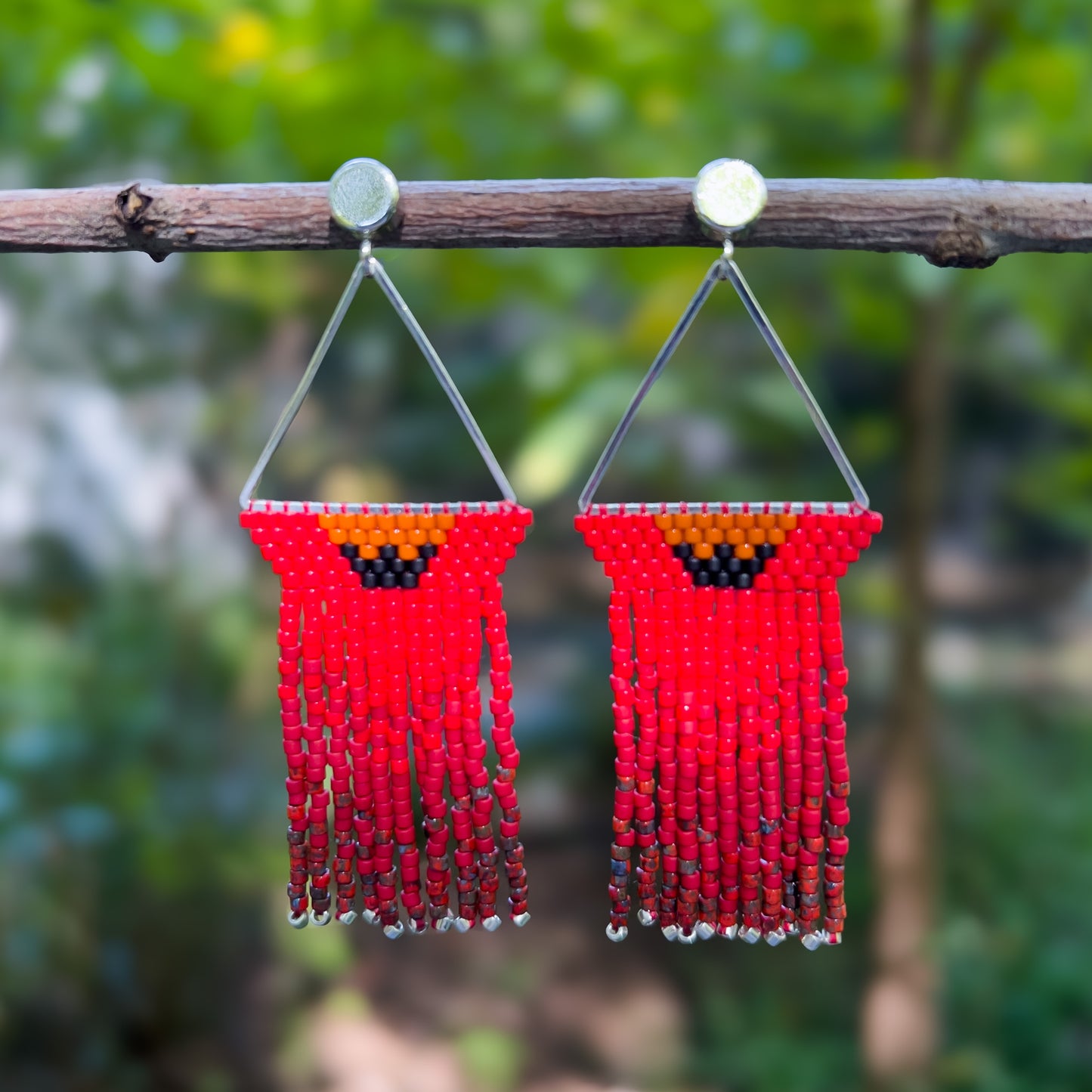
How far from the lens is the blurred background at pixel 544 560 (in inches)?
70.5

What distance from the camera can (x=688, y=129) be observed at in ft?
6.07

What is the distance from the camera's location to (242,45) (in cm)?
162

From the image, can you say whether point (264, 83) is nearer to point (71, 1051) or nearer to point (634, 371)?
point (634, 371)

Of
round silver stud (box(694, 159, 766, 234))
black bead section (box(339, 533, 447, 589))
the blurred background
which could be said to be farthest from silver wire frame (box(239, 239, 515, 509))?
the blurred background

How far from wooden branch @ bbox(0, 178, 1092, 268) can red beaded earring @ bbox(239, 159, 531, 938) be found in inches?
4.2

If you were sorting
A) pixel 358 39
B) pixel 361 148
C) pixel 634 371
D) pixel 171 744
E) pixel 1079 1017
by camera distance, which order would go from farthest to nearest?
pixel 171 744
pixel 1079 1017
pixel 634 371
pixel 361 148
pixel 358 39

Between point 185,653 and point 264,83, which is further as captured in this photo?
point 185,653

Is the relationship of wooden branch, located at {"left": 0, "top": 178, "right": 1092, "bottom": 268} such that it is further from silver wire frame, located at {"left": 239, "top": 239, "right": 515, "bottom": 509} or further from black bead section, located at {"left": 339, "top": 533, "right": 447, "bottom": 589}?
black bead section, located at {"left": 339, "top": 533, "right": 447, "bottom": 589}

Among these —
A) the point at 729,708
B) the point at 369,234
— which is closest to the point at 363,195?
the point at 369,234

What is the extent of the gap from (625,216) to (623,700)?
0.43m

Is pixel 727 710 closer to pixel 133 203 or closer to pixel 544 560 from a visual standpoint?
pixel 133 203

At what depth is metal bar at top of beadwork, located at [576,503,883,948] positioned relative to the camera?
0.93 metres

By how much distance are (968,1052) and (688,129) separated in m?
1.77

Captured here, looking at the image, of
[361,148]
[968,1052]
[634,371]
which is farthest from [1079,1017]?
[361,148]
